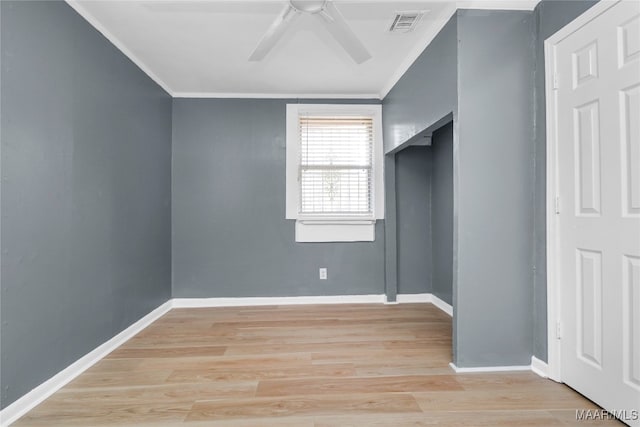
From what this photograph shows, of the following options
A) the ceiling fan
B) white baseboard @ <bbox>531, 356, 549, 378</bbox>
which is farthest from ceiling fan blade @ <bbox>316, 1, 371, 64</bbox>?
white baseboard @ <bbox>531, 356, 549, 378</bbox>

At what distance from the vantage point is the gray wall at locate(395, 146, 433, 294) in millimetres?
3730

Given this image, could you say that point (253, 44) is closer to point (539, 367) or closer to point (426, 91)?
point (426, 91)

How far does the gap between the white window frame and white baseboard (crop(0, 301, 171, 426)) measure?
1870mm

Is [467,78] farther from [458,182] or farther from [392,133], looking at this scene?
[392,133]

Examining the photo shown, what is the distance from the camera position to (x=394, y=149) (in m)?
3.30

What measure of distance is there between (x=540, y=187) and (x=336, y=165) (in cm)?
210

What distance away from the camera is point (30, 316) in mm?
1676

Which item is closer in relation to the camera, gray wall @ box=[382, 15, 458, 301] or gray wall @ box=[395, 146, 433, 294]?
gray wall @ box=[382, 15, 458, 301]

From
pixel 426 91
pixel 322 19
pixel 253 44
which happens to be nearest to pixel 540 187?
pixel 426 91

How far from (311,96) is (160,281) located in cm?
259

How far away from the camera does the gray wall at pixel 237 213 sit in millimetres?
3570

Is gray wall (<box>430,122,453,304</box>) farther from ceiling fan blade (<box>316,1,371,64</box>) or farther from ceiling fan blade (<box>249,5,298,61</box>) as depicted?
ceiling fan blade (<box>249,5,298,61</box>)

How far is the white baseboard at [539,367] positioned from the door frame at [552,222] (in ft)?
0.08

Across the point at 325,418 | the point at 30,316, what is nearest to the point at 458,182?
the point at 325,418
